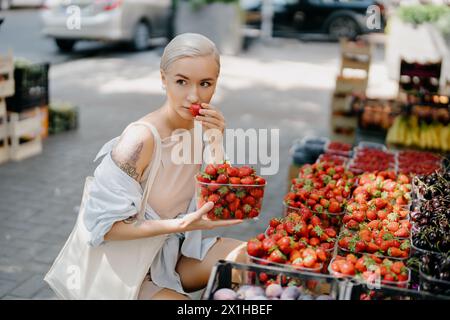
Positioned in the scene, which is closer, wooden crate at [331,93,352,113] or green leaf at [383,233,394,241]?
green leaf at [383,233,394,241]

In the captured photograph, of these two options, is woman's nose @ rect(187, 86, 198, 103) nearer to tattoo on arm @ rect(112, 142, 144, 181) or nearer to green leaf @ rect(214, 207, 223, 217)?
tattoo on arm @ rect(112, 142, 144, 181)

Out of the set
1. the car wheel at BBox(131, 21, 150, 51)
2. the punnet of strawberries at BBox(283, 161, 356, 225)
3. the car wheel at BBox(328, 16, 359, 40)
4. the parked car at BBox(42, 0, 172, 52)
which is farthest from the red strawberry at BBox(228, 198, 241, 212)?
the car wheel at BBox(328, 16, 359, 40)

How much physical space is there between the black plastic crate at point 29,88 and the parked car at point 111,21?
3287mm

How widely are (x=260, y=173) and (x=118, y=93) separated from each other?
460 centimetres

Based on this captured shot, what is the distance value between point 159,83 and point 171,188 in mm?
8290

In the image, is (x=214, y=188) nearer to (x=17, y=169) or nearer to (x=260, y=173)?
(x=260, y=173)

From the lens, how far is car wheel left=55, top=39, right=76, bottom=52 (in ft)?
43.0

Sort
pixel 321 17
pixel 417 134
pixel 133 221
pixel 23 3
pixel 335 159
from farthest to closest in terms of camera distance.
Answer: pixel 23 3 < pixel 321 17 < pixel 417 134 < pixel 335 159 < pixel 133 221

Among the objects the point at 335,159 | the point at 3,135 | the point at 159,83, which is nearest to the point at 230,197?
the point at 335,159

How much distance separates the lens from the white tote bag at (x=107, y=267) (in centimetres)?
237

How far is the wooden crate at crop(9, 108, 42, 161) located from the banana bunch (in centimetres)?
372

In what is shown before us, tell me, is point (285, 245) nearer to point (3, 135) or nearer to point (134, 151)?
point (134, 151)

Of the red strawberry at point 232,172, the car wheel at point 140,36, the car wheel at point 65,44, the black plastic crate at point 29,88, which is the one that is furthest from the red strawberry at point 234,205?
the car wheel at point 140,36

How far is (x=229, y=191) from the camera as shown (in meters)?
2.45
